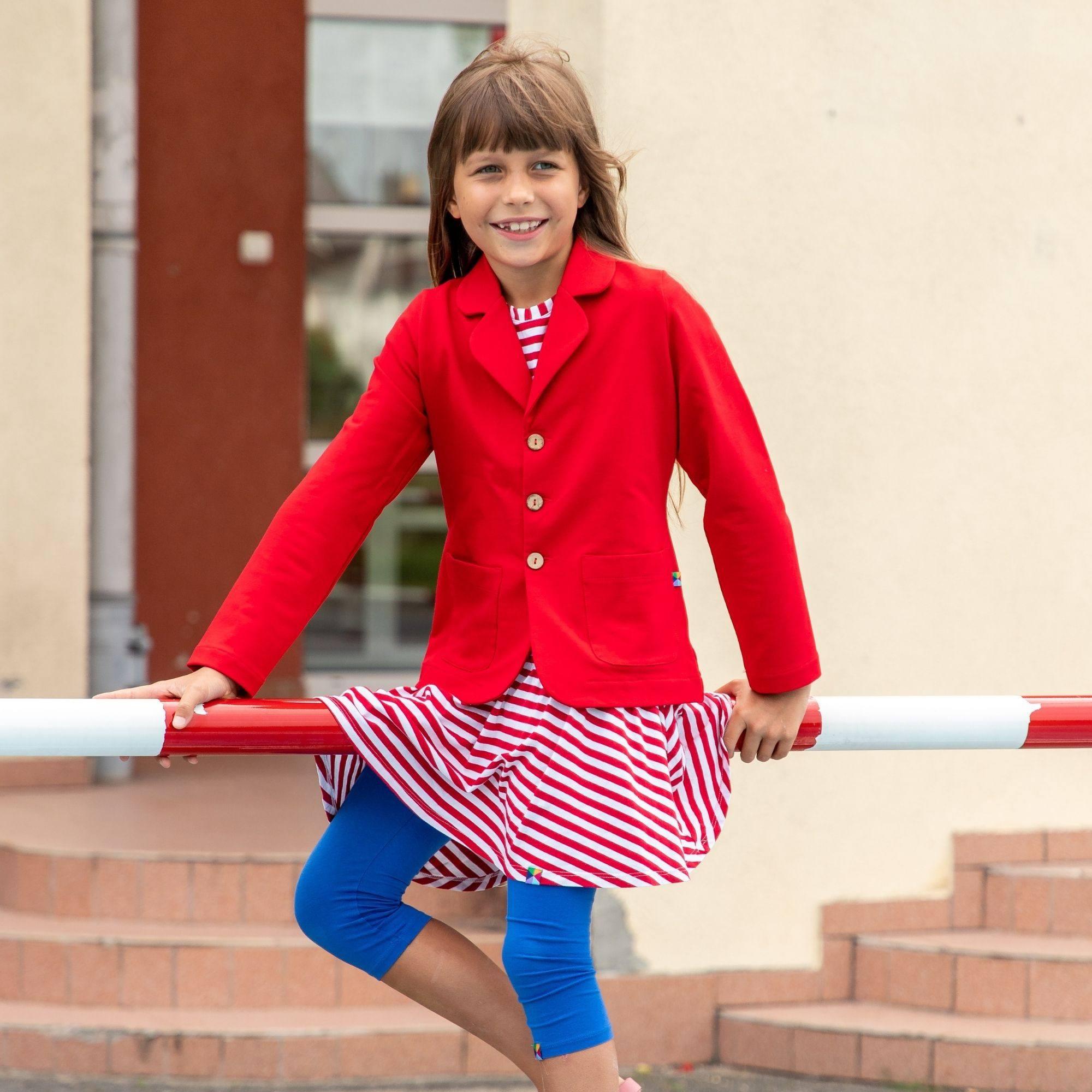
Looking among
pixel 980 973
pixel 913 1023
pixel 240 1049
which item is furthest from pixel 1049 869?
pixel 240 1049

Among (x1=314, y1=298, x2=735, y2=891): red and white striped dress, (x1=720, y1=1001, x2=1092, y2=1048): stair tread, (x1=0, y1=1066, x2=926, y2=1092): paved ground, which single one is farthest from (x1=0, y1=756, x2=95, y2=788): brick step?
(x1=314, y1=298, x2=735, y2=891): red and white striped dress

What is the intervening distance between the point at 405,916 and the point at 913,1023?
2009 mm

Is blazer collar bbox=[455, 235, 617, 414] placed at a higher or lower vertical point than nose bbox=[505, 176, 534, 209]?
lower

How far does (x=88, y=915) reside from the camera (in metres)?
Result: 3.83

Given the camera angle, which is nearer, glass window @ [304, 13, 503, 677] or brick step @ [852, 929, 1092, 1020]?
brick step @ [852, 929, 1092, 1020]

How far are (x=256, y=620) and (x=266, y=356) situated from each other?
13.3 ft

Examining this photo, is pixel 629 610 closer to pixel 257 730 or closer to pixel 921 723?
pixel 921 723

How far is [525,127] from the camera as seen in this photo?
1.83 metres

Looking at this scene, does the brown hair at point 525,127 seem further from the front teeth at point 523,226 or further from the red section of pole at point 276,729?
the red section of pole at point 276,729

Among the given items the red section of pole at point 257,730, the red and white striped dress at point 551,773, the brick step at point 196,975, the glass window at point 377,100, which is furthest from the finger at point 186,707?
the glass window at point 377,100

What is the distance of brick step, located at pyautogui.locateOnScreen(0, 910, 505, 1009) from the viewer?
3.58 m

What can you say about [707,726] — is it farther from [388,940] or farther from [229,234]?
[229,234]

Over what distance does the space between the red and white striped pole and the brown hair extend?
0.39 m

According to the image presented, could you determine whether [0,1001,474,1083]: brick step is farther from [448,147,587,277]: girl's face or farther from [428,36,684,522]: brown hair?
[448,147,587,277]: girl's face
